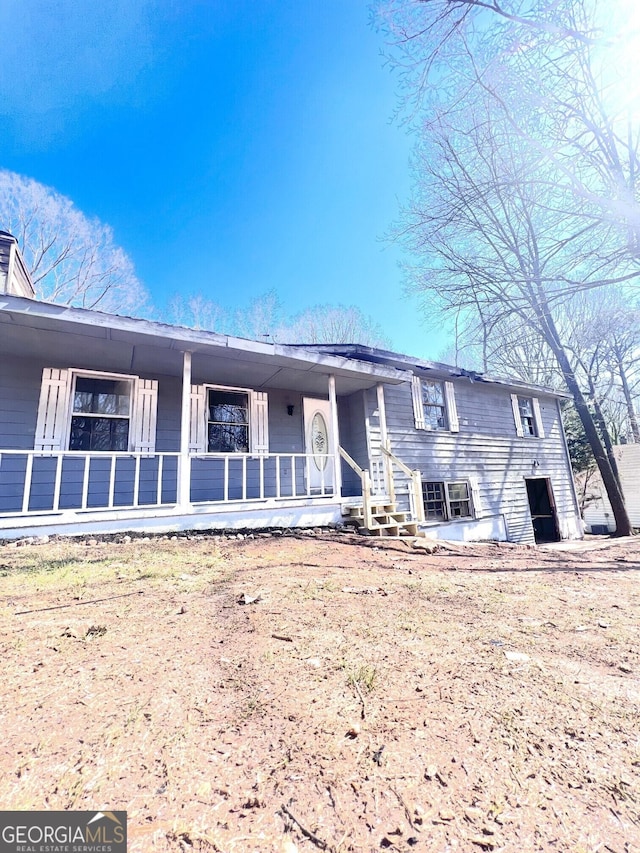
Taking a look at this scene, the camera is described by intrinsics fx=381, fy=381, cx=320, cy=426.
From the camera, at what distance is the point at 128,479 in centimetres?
683

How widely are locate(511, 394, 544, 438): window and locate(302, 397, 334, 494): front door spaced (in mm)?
6823

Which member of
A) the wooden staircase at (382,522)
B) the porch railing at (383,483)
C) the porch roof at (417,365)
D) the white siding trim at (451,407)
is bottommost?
the wooden staircase at (382,522)

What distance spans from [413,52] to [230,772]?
7.16 meters

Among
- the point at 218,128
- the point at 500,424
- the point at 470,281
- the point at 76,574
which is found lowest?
the point at 76,574

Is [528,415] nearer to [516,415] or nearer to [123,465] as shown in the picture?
[516,415]

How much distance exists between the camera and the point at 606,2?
4.41 meters

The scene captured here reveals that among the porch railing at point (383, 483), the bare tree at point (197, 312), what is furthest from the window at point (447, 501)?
the bare tree at point (197, 312)

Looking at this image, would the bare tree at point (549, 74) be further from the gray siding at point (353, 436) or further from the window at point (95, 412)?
the window at point (95, 412)

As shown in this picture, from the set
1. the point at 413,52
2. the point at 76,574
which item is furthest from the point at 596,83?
the point at 76,574

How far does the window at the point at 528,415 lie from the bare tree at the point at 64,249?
58.6ft

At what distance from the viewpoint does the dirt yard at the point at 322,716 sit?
3.59 ft

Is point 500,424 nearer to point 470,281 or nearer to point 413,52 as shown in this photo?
point 470,281

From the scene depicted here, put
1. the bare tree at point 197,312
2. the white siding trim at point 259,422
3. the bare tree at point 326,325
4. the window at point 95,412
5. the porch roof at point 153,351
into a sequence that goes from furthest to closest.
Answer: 1. the bare tree at point 326,325
2. the bare tree at point 197,312
3. the white siding trim at point 259,422
4. the window at point 95,412
5. the porch roof at point 153,351

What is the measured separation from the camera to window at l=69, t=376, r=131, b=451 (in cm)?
660
